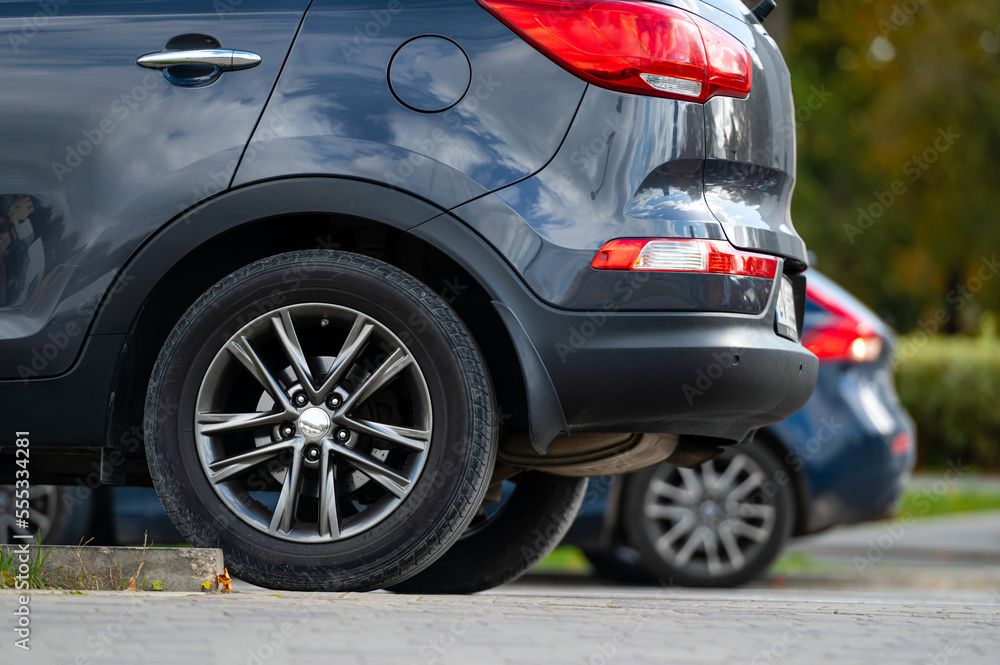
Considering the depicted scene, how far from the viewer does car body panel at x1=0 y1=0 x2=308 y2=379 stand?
3.21m

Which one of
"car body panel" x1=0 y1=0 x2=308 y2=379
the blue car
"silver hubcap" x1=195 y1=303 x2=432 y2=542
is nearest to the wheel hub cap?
"silver hubcap" x1=195 y1=303 x2=432 y2=542

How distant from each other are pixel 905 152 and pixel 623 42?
1928 cm

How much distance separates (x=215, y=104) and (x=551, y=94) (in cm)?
87

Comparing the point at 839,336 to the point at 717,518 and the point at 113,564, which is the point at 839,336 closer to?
the point at 717,518

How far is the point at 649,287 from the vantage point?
312cm

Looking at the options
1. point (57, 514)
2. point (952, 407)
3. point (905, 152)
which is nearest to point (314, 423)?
point (57, 514)

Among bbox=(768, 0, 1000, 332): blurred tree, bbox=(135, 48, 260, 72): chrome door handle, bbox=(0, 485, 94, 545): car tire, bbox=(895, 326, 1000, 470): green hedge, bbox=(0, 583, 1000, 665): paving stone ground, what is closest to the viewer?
bbox=(0, 583, 1000, 665): paving stone ground

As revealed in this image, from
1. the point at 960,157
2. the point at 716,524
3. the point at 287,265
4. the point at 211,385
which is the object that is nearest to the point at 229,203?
the point at 287,265

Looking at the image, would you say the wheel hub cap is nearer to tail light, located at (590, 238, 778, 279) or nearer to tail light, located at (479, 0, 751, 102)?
tail light, located at (590, 238, 778, 279)

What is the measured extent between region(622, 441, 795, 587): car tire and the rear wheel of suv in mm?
3307

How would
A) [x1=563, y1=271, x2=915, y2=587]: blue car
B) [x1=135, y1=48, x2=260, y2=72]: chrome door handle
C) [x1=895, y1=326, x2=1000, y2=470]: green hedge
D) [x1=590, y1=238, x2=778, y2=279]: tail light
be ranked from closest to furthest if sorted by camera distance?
1. [x1=590, y1=238, x2=778, y2=279]: tail light
2. [x1=135, y1=48, x2=260, y2=72]: chrome door handle
3. [x1=563, y1=271, x2=915, y2=587]: blue car
4. [x1=895, y1=326, x2=1000, y2=470]: green hedge

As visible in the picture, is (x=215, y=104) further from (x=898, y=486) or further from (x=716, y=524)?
(x=898, y=486)

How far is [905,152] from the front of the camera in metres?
21.1

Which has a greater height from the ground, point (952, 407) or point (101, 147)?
point (101, 147)
